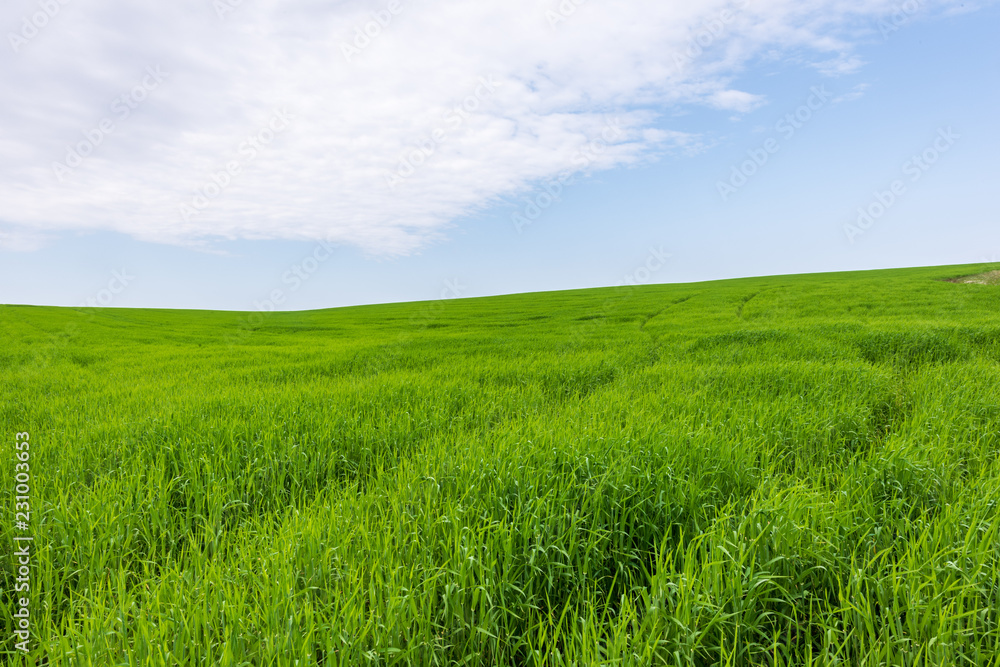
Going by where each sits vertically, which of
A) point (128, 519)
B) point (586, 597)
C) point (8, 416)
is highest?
point (8, 416)

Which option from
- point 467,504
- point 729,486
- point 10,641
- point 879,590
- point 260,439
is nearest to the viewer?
point 879,590

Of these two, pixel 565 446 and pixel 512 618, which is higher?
pixel 565 446

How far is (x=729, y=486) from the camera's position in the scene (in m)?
4.10

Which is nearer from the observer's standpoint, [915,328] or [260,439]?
[260,439]

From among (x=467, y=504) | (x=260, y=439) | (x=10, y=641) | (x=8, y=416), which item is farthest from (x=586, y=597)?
(x=8, y=416)

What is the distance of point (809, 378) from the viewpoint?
7.83 m

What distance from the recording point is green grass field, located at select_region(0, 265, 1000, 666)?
7.84 feet

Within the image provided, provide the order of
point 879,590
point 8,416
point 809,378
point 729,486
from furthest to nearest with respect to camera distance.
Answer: point 809,378 → point 8,416 → point 729,486 → point 879,590

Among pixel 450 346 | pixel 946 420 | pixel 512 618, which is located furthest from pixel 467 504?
pixel 450 346

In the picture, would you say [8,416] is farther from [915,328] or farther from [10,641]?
[915,328]

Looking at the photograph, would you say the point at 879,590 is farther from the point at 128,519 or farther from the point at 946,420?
the point at 128,519

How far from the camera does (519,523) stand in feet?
10.5

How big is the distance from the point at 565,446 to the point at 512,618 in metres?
1.78

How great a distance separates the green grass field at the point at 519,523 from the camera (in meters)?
2.39
